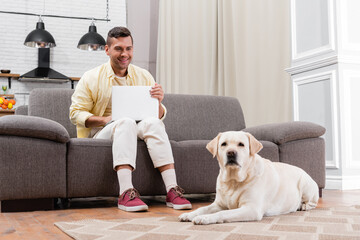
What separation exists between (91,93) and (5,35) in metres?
4.17

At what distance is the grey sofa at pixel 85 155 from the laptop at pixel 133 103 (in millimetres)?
153

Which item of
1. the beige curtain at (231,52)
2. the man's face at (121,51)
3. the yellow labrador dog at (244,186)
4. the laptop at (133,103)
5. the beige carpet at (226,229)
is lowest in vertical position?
the beige carpet at (226,229)

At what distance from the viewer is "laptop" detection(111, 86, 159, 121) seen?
7.38 feet

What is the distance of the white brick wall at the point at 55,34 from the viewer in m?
6.01

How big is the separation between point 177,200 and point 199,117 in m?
1.03

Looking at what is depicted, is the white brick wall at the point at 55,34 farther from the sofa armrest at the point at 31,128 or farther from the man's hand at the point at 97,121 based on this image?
the sofa armrest at the point at 31,128

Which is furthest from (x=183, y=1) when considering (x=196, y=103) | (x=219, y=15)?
(x=196, y=103)

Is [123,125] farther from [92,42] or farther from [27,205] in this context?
[92,42]

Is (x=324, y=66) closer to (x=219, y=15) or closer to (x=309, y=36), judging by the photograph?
(x=309, y=36)

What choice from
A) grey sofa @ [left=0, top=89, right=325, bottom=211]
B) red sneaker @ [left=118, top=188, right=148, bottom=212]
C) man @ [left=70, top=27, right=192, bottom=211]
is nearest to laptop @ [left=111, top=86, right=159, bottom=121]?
man @ [left=70, top=27, right=192, bottom=211]

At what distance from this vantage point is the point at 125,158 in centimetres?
213

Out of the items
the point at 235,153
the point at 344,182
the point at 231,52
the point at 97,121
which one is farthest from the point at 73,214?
the point at 231,52

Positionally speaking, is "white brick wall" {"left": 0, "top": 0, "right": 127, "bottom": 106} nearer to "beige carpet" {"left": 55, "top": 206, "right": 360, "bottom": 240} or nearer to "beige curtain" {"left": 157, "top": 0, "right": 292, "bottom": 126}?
"beige curtain" {"left": 157, "top": 0, "right": 292, "bottom": 126}

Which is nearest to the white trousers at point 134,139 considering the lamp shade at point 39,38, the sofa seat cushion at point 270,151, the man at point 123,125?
the man at point 123,125
